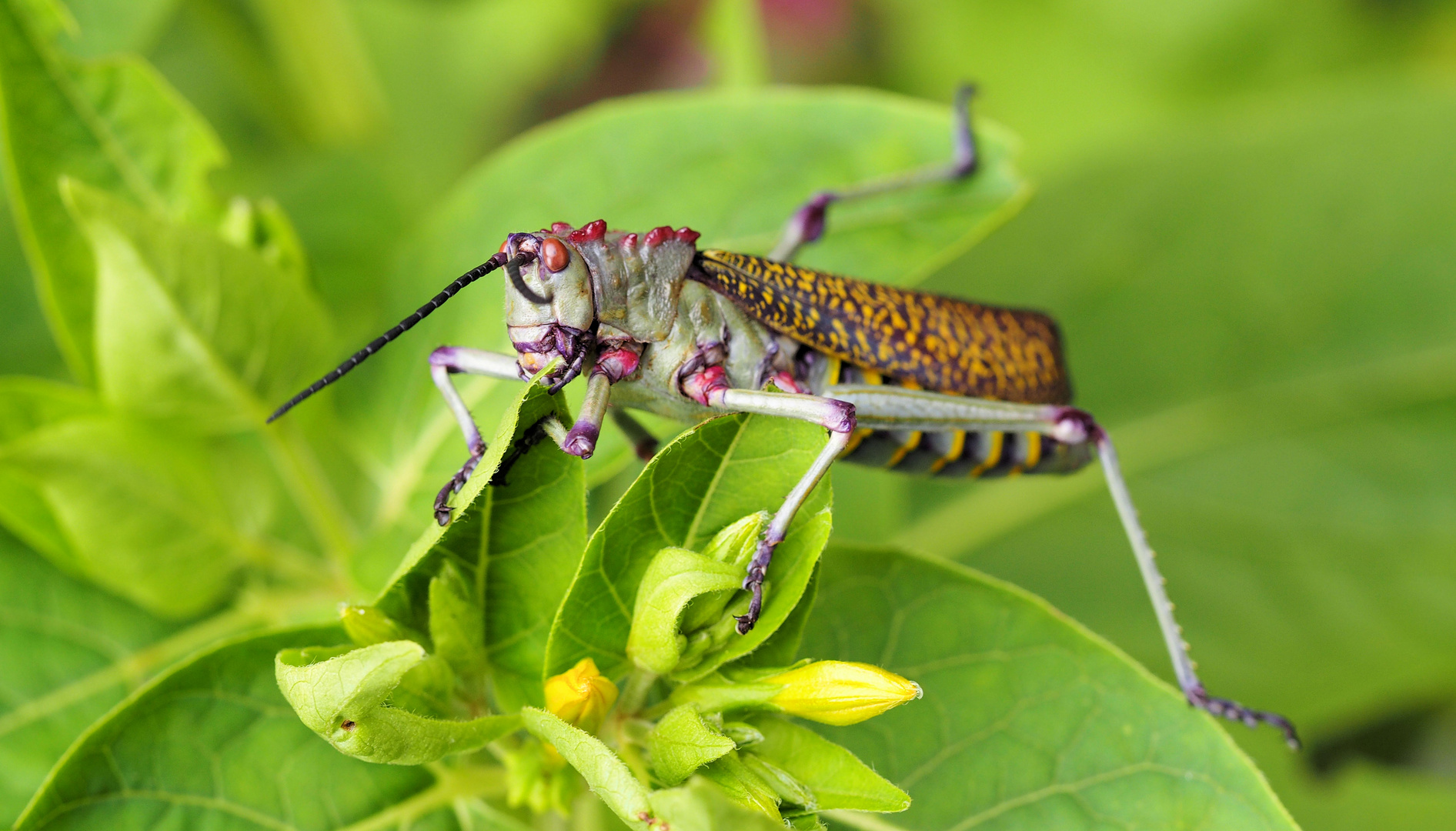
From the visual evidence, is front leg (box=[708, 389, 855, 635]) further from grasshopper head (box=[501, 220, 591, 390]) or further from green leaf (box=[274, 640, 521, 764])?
green leaf (box=[274, 640, 521, 764])

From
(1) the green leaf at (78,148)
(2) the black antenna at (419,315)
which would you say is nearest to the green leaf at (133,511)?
(1) the green leaf at (78,148)

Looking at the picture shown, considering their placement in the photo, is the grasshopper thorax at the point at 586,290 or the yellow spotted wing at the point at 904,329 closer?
the grasshopper thorax at the point at 586,290

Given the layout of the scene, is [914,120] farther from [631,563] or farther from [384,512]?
[384,512]

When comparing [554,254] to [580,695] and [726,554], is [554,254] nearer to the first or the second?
[726,554]

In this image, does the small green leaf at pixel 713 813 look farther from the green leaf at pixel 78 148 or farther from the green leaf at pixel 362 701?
the green leaf at pixel 78 148

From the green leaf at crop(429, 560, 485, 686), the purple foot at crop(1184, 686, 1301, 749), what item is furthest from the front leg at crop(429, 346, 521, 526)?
the purple foot at crop(1184, 686, 1301, 749)

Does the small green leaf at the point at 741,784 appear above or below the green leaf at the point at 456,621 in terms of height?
below

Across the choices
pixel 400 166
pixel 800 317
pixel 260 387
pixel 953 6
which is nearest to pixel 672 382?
pixel 800 317
